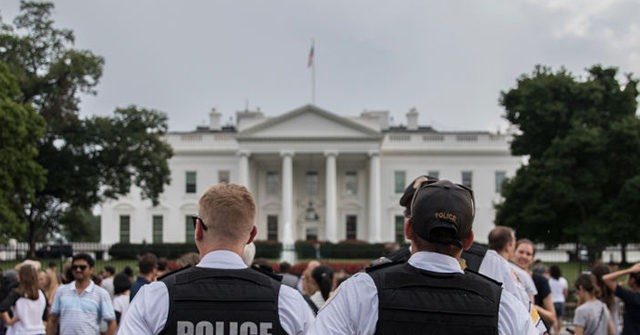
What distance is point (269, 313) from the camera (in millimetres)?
3379

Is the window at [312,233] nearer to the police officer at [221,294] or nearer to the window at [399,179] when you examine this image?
the window at [399,179]

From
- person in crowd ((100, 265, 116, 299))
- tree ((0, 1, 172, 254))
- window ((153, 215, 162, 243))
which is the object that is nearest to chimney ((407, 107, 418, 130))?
window ((153, 215, 162, 243))

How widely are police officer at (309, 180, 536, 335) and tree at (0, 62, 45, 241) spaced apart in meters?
32.0

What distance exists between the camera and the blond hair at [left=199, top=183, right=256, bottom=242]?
3.42 m

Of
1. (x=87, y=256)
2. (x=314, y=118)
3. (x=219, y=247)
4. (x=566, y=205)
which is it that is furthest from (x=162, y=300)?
(x=314, y=118)

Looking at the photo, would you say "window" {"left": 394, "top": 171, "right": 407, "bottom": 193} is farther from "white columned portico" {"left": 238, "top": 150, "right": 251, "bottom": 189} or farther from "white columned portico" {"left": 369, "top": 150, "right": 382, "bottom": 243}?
"white columned portico" {"left": 238, "top": 150, "right": 251, "bottom": 189}

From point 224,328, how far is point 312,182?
2621 inches

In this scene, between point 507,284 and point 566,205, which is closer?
point 507,284

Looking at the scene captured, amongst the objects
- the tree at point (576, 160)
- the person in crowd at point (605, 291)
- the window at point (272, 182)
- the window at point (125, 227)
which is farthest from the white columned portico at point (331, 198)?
the person in crowd at point (605, 291)

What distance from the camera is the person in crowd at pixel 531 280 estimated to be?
6.92 metres

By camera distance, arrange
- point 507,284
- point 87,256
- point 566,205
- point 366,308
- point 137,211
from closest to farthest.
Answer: point 366,308 < point 507,284 < point 87,256 < point 566,205 < point 137,211

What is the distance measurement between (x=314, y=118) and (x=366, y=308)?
62.6 meters

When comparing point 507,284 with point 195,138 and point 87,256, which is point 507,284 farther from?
point 195,138

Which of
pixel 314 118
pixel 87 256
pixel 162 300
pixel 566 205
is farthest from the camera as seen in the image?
pixel 314 118
